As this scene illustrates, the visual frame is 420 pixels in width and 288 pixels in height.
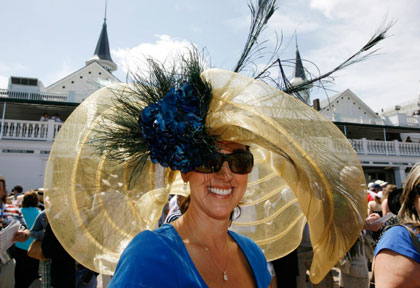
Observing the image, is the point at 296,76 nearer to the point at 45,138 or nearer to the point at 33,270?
the point at 33,270

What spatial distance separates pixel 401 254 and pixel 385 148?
21952 mm

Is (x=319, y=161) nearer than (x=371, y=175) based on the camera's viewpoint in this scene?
Yes

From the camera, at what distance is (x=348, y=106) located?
Result: 26906 millimetres

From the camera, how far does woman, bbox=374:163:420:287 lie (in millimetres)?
1491

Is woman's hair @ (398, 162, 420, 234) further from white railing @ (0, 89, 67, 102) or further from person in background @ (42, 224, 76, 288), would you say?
white railing @ (0, 89, 67, 102)

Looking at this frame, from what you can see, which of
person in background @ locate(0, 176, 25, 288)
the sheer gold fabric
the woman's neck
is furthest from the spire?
person in background @ locate(0, 176, 25, 288)

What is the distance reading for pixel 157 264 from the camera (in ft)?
3.14

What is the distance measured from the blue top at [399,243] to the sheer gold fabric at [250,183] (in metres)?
0.46

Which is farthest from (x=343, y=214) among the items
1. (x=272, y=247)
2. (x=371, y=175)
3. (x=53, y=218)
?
(x=371, y=175)

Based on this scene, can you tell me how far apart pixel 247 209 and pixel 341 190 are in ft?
2.64

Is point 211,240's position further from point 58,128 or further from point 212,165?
point 58,128

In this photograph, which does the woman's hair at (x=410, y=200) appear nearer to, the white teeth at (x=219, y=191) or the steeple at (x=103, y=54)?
the white teeth at (x=219, y=191)

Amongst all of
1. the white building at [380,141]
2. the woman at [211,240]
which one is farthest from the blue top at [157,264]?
the white building at [380,141]

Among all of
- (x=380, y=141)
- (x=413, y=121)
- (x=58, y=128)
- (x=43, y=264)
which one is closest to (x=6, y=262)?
(x=43, y=264)
